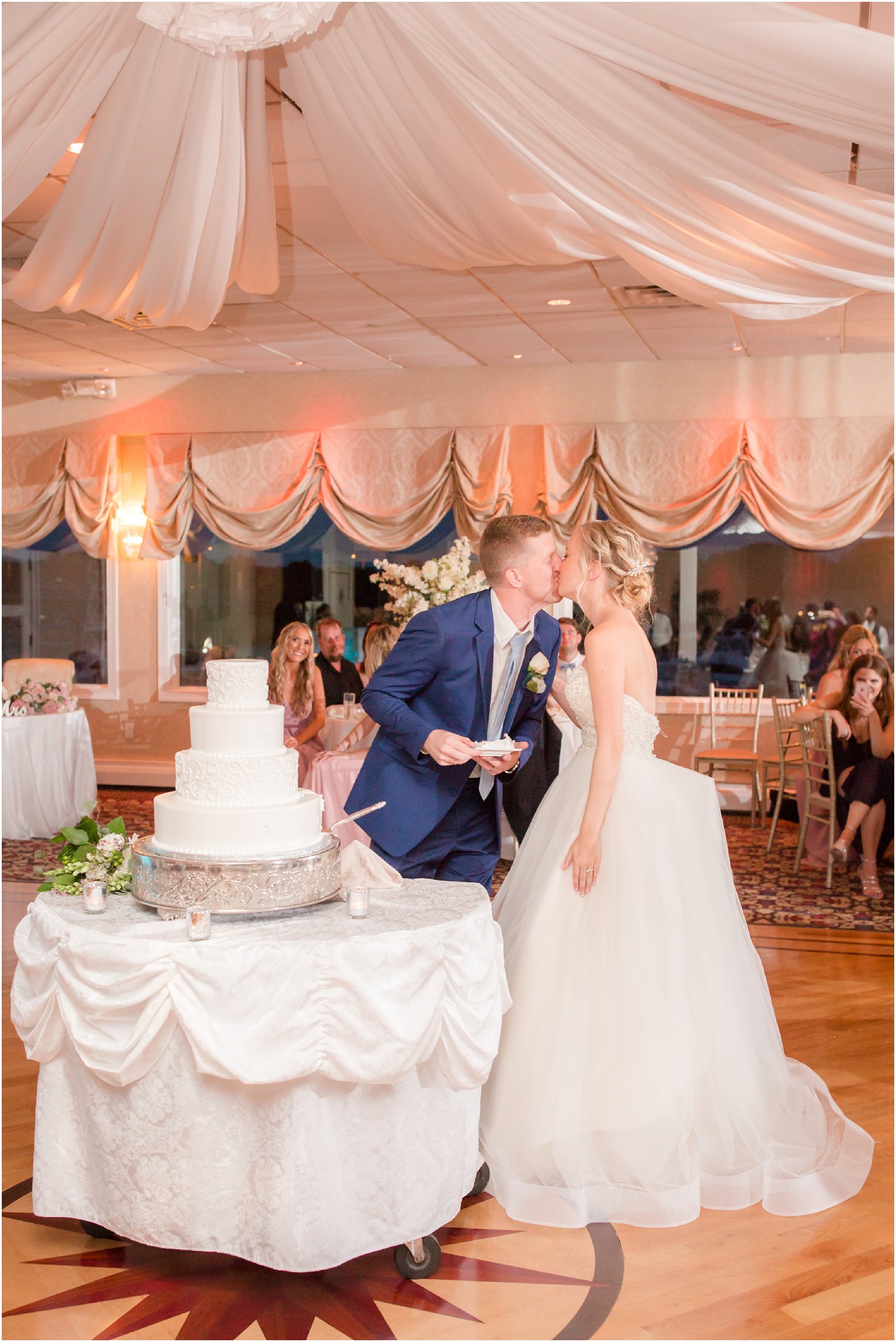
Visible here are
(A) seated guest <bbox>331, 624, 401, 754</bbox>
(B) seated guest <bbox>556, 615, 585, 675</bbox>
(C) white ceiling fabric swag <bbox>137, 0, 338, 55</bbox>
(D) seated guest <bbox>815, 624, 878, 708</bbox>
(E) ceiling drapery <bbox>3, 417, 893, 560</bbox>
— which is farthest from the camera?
(E) ceiling drapery <bbox>3, 417, 893, 560</bbox>

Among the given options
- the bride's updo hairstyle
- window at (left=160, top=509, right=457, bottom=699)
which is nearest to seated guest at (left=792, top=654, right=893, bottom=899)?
the bride's updo hairstyle

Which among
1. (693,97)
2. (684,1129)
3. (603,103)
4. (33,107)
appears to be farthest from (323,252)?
(684,1129)

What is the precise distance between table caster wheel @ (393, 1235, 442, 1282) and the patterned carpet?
3680 mm

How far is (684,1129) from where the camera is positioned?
2971 millimetres

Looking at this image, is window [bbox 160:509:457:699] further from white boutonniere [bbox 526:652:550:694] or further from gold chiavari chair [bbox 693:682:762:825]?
white boutonniere [bbox 526:652:550:694]

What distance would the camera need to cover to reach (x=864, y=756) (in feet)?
23.9

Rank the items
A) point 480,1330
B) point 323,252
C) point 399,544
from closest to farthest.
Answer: point 480,1330 → point 323,252 → point 399,544

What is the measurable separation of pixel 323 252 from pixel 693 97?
3.05 m

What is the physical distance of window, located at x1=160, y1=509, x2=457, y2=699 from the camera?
10.7 meters

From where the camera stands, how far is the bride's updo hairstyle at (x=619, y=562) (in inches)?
131

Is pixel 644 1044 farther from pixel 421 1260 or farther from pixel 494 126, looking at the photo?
pixel 494 126

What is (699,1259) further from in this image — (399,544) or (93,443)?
(93,443)

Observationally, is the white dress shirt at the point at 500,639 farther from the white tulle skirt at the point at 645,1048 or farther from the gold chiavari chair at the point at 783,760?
the gold chiavari chair at the point at 783,760

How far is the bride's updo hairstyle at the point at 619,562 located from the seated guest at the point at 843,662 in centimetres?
449
